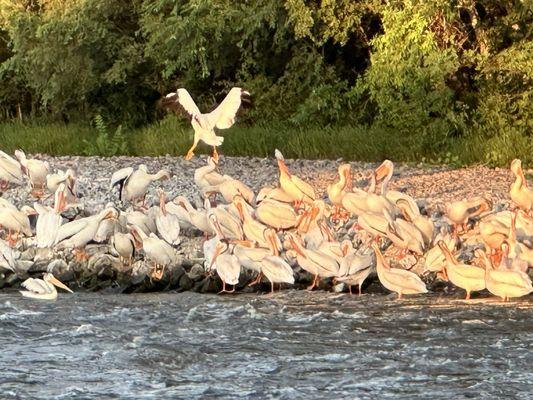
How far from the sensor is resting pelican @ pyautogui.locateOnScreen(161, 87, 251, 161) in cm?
1352

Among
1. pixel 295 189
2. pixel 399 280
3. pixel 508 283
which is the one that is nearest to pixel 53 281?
pixel 295 189

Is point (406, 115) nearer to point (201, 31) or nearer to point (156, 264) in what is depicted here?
point (201, 31)

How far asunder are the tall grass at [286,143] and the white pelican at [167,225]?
5644 mm

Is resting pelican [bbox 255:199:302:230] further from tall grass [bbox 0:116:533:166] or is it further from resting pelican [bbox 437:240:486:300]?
tall grass [bbox 0:116:533:166]

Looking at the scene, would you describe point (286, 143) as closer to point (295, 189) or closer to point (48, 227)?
point (295, 189)

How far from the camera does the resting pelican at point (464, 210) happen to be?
10836 mm

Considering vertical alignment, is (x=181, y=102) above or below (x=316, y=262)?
above

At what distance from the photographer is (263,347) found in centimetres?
850

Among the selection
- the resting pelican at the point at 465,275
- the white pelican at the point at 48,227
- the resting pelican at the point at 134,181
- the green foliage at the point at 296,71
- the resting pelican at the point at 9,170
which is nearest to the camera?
the resting pelican at the point at 465,275

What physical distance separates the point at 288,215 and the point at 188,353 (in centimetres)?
290

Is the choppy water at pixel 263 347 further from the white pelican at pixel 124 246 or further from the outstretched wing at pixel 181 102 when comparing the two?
the outstretched wing at pixel 181 102

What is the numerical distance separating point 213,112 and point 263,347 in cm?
580

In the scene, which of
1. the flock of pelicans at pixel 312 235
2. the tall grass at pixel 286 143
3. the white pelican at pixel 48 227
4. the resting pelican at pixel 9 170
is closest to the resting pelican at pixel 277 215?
the flock of pelicans at pixel 312 235

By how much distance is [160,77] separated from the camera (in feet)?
70.0
